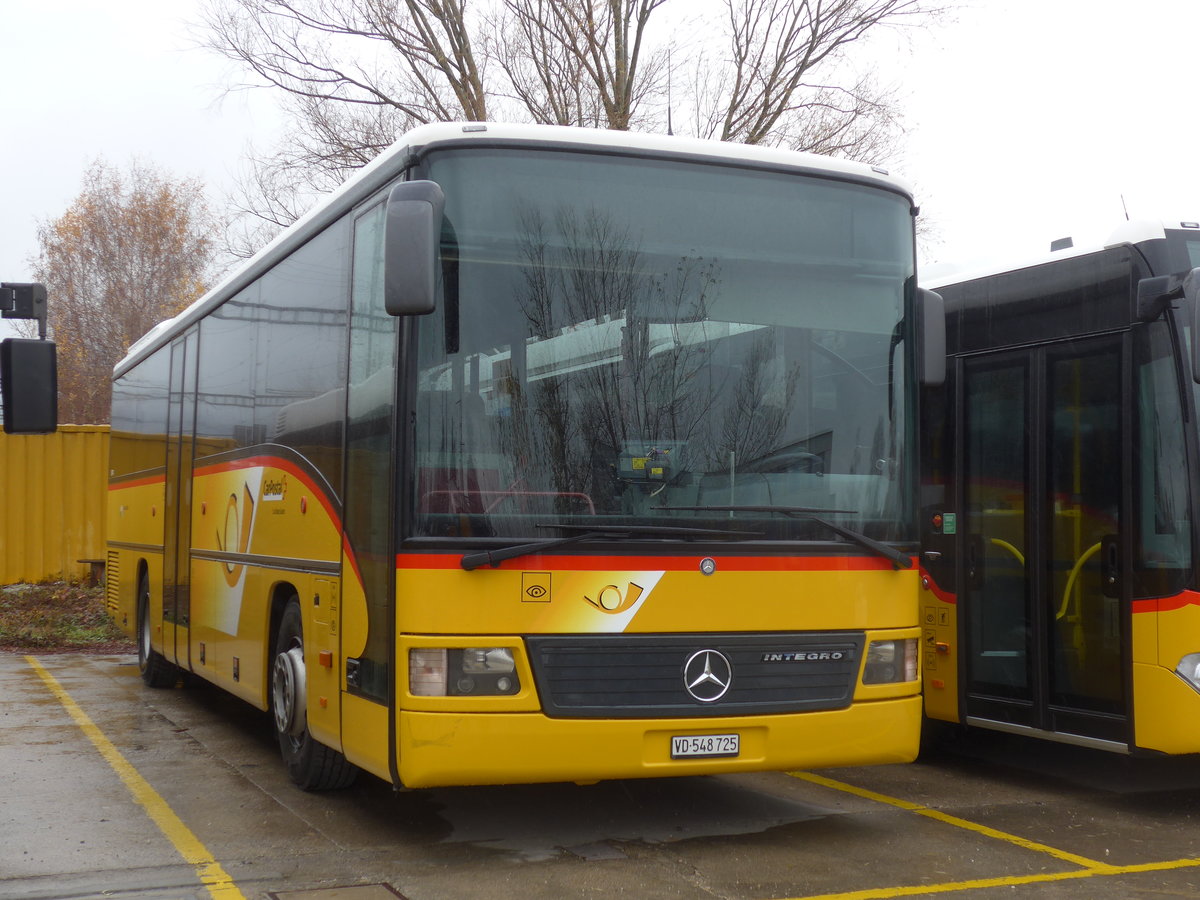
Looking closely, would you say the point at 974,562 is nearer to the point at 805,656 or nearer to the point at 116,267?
the point at 805,656

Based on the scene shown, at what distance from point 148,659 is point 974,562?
25.3 ft

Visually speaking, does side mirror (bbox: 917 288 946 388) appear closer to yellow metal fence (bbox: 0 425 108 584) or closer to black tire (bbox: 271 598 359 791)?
black tire (bbox: 271 598 359 791)

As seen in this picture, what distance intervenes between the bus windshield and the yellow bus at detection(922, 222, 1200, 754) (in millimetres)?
1495

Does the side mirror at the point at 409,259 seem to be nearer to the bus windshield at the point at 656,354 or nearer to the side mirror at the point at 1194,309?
the bus windshield at the point at 656,354

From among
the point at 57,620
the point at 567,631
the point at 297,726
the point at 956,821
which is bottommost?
the point at 956,821

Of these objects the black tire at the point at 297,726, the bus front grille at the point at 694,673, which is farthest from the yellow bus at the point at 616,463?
the black tire at the point at 297,726

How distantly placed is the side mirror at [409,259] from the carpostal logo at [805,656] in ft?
6.97

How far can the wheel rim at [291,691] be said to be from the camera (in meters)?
7.27

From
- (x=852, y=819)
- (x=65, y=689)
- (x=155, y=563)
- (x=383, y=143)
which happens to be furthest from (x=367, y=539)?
(x=383, y=143)

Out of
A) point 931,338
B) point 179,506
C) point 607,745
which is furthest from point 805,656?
point 179,506

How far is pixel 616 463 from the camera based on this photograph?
5.75 m

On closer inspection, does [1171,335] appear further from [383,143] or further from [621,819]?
[383,143]

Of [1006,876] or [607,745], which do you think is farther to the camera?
[1006,876]

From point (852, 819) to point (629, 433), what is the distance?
2557 mm
